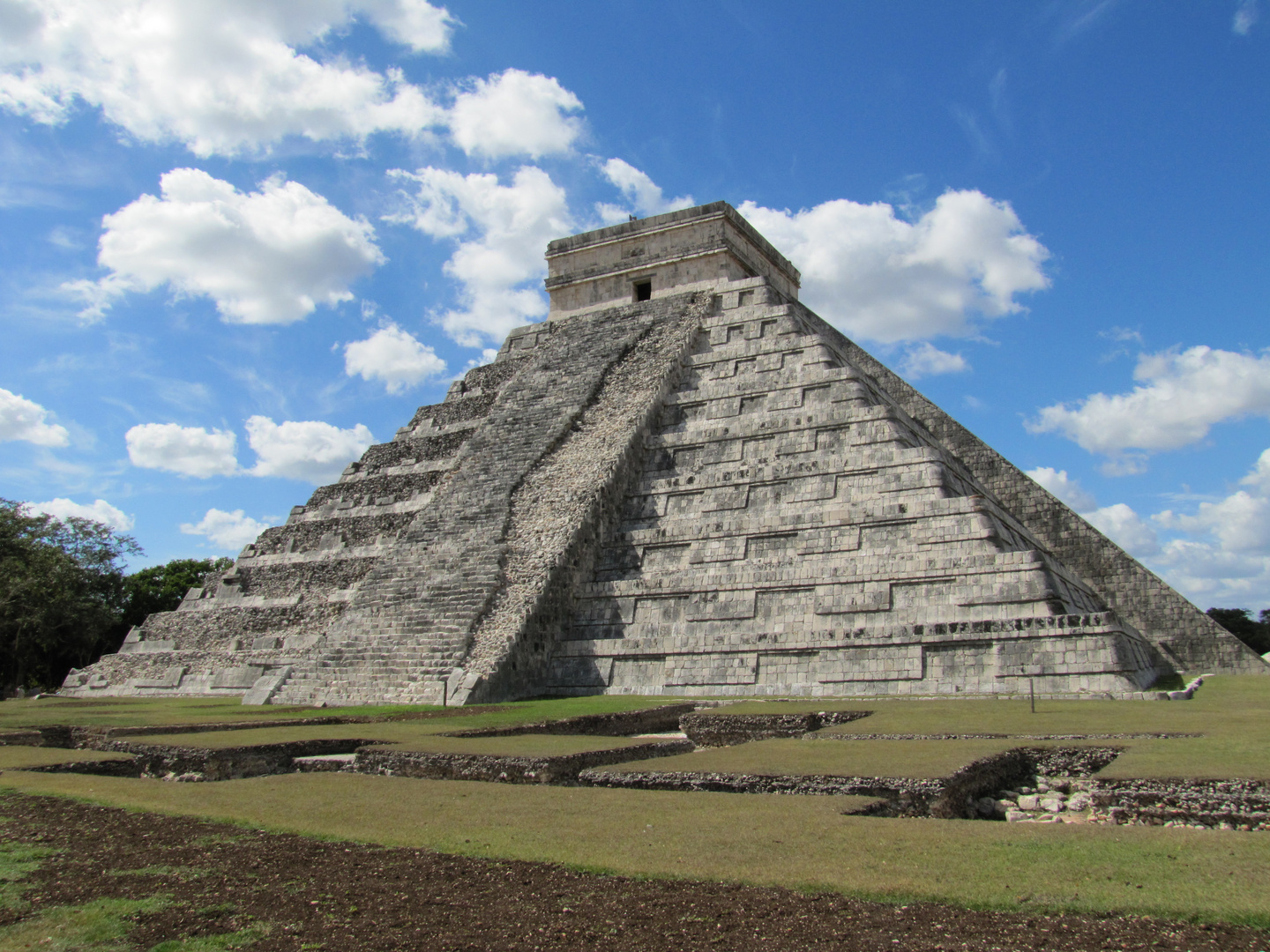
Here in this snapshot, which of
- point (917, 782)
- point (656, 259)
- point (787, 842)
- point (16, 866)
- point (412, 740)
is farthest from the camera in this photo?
point (656, 259)

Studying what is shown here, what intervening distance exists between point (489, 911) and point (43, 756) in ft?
24.3

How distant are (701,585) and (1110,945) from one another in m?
13.8

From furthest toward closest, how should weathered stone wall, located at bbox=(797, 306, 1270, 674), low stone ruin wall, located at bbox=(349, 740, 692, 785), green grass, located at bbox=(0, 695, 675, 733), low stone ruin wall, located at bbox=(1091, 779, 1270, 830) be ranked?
weathered stone wall, located at bbox=(797, 306, 1270, 674)
green grass, located at bbox=(0, 695, 675, 733)
low stone ruin wall, located at bbox=(349, 740, 692, 785)
low stone ruin wall, located at bbox=(1091, 779, 1270, 830)

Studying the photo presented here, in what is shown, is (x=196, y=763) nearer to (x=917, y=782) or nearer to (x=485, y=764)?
(x=485, y=764)

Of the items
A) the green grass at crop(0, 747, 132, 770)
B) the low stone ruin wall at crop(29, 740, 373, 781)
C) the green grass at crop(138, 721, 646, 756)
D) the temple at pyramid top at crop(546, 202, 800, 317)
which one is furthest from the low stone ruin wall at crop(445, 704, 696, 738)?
the temple at pyramid top at crop(546, 202, 800, 317)

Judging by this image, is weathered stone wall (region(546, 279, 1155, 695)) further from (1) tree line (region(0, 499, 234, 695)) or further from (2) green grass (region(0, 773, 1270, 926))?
(1) tree line (region(0, 499, 234, 695))

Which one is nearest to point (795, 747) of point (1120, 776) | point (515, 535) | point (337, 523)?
point (1120, 776)

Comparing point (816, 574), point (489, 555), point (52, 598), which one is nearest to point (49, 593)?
point (52, 598)

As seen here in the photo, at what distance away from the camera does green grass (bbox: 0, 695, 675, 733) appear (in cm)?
1259

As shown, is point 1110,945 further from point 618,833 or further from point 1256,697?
point 1256,697

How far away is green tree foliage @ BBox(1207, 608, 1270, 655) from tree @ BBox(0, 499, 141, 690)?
51.4 m

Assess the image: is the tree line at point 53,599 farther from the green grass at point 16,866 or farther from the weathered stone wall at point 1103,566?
the green grass at point 16,866

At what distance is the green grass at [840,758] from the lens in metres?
7.44

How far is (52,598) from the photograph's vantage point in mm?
31062
